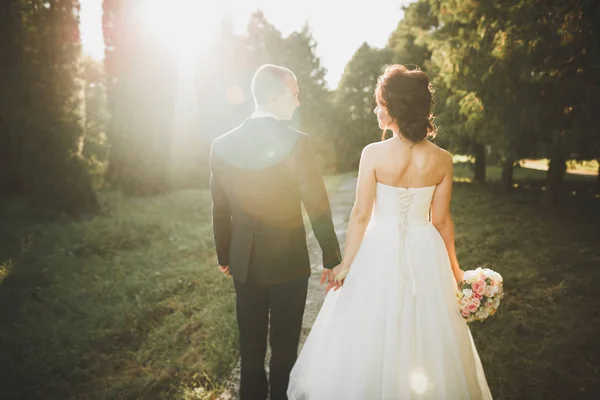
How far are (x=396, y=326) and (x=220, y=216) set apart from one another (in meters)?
1.68

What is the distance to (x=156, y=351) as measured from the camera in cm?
454

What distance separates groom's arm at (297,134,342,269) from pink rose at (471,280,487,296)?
1.11m

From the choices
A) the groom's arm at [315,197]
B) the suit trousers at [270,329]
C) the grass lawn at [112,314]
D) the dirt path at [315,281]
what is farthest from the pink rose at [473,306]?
the grass lawn at [112,314]

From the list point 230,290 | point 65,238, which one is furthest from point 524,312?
point 65,238

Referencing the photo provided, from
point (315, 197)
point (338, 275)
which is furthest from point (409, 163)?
point (338, 275)

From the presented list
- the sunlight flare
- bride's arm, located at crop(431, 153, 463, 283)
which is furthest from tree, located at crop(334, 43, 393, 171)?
bride's arm, located at crop(431, 153, 463, 283)

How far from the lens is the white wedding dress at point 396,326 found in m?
2.86

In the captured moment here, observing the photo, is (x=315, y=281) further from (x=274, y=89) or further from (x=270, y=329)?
(x=274, y=89)

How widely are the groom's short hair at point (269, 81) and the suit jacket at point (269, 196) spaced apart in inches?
7.7

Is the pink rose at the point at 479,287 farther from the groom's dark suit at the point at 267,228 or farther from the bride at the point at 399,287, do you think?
the groom's dark suit at the point at 267,228

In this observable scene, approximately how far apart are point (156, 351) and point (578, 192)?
17.2 meters

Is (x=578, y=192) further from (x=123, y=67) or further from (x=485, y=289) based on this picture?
(x=123, y=67)

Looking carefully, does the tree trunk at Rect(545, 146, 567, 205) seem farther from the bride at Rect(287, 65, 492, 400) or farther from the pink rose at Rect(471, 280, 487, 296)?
the bride at Rect(287, 65, 492, 400)

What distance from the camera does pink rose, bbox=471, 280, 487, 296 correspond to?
9.77ft
